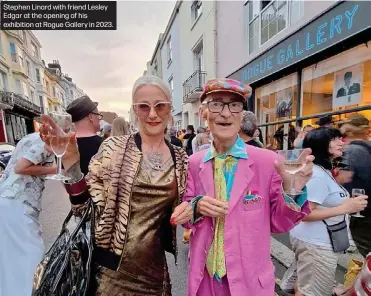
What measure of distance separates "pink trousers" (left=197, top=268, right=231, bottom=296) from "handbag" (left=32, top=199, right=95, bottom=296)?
0.59m

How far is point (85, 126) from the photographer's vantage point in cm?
225

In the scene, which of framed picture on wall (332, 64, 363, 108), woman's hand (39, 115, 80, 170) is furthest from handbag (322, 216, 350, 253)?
framed picture on wall (332, 64, 363, 108)

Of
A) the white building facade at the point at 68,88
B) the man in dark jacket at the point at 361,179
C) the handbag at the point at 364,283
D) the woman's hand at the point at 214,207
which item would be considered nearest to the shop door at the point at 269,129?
the man in dark jacket at the point at 361,179

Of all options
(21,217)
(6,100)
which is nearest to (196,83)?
(21,217)

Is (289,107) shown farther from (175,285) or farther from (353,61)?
(175,285)

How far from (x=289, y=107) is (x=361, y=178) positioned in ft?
16.1

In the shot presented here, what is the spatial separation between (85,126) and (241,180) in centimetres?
166

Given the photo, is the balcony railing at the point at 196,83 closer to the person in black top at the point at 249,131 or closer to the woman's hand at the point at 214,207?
the person in black top at the point at 249,131

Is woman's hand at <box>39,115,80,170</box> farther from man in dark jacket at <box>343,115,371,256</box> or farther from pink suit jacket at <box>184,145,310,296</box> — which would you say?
man in dark jacket at <box>343,115,371,256</box>

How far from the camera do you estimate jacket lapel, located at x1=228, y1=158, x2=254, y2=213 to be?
116 centimetres

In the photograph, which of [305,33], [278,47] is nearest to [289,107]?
[278,47]

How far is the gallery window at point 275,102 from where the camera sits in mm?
6243

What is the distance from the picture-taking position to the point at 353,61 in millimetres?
4414

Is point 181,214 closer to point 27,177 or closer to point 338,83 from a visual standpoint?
point 27,177
